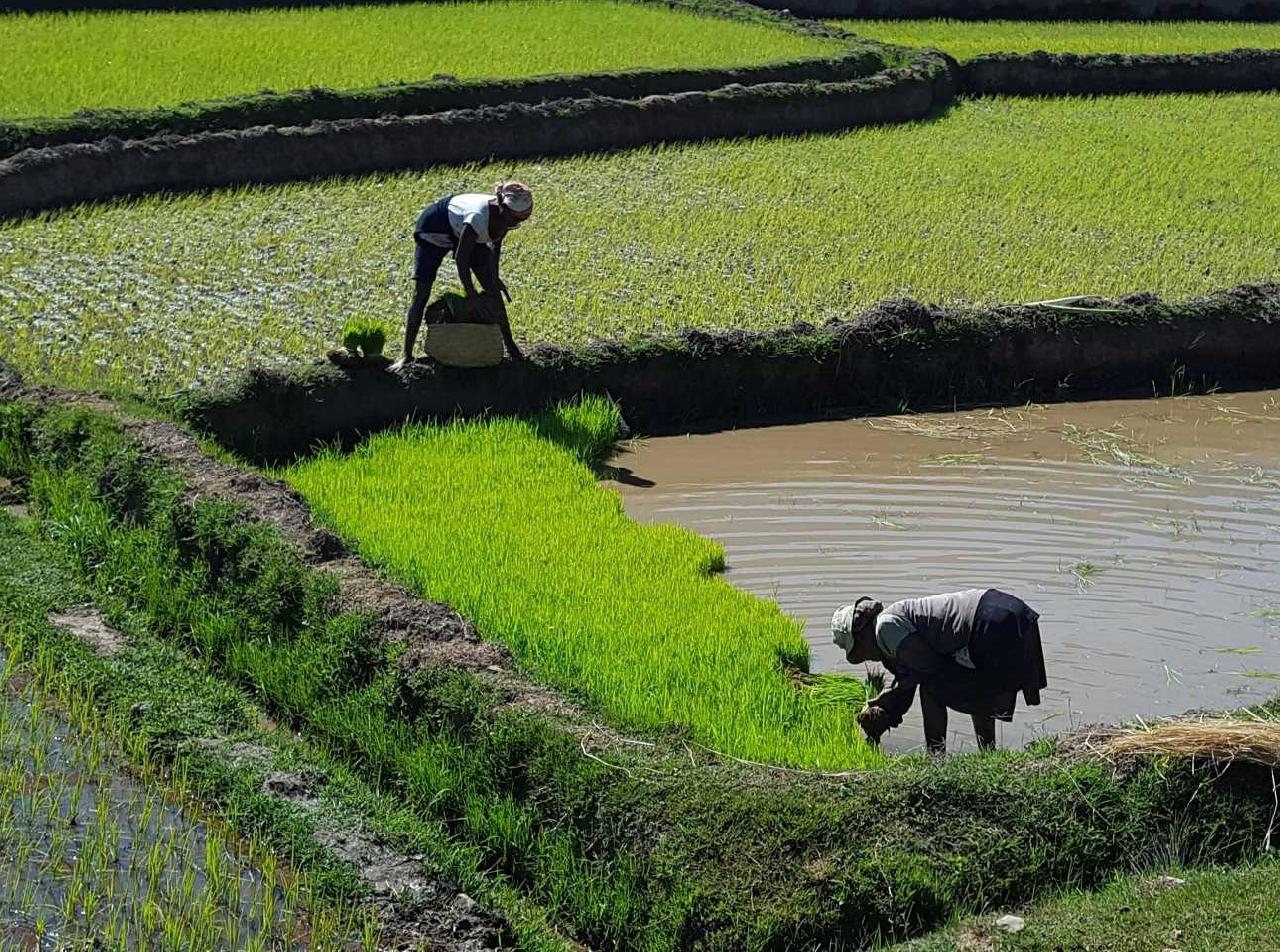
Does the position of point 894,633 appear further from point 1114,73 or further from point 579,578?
point 1114,73

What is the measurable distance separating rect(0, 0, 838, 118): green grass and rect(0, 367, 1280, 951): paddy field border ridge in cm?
1250

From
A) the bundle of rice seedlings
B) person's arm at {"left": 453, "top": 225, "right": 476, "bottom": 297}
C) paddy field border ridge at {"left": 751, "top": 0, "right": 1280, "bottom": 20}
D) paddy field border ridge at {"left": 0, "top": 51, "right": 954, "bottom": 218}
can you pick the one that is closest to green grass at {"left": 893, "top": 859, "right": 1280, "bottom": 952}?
the bundle of rice seedlings

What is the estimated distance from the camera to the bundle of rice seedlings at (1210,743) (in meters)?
6.24

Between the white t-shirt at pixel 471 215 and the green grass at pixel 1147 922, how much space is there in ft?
19.1

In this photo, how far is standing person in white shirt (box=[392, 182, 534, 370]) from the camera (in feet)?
34.1

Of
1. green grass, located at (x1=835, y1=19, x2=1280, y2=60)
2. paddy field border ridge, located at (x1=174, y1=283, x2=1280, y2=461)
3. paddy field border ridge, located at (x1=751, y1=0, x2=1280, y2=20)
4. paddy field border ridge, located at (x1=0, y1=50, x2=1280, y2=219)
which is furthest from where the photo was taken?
paddy field border ridge, located at (x1=751, y1=0, x2=1280, y2=20)

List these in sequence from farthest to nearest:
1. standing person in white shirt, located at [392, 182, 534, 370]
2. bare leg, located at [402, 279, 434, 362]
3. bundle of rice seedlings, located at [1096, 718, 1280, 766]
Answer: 1. bare leg, located at [402, 279, 434, 362]
2. standing person in white shirt, located at [392, 182, 534, 370]
3. bundle of rice seedlings, located at [1096, 718, 1280, 766]

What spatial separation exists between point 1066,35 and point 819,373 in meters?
17.6

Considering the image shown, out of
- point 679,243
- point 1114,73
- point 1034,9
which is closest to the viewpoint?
point 679,243

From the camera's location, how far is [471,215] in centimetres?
1041

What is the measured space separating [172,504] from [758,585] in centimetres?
285

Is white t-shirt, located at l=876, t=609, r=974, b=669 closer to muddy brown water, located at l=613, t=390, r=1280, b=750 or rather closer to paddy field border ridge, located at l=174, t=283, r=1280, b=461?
muddy brown water, located at l=613, t=390, r=1280, b=750

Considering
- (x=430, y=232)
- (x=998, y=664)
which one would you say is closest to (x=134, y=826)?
(x=998, y=664)

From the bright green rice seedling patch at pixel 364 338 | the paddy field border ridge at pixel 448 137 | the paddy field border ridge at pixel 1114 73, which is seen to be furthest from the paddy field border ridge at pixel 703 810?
the paddy field border ridge at pixel 1114 73
